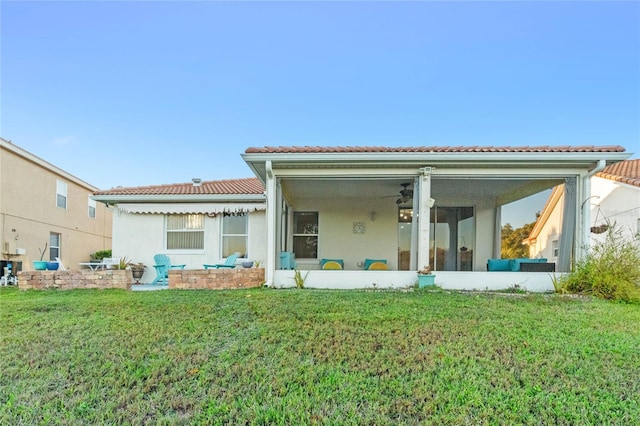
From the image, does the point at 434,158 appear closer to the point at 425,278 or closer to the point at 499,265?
the point at 425,278

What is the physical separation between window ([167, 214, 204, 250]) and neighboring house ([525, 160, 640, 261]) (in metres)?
11.9

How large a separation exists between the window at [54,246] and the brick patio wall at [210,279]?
13.8m

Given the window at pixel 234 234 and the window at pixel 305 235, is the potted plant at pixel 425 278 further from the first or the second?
the window at pixel 234 234

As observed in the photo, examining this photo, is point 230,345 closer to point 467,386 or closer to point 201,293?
point 467,386

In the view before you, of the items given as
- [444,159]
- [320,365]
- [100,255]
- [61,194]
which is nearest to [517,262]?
[444,159]

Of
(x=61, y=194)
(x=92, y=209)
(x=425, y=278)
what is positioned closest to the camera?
(x=425, y=278)

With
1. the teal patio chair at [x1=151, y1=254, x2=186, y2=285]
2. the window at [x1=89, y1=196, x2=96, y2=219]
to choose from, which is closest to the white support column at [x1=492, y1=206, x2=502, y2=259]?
the teal patio chair at [x1=151, y1=254, x2=186, y2=285]

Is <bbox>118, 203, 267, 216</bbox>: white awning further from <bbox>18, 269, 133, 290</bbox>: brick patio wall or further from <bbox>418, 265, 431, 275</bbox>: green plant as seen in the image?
<bbox>418, 265, 431, 275</bbox>: green plant

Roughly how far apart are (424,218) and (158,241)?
9800 millimetres

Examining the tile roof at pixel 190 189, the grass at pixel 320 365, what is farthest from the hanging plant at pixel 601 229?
the tile roof at pixel 190 189

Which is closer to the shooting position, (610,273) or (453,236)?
(610,273)

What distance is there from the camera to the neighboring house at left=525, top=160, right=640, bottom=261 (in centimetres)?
1042

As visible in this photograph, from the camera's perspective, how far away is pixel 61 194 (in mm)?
19750

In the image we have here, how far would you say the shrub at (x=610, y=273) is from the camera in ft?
25.8
